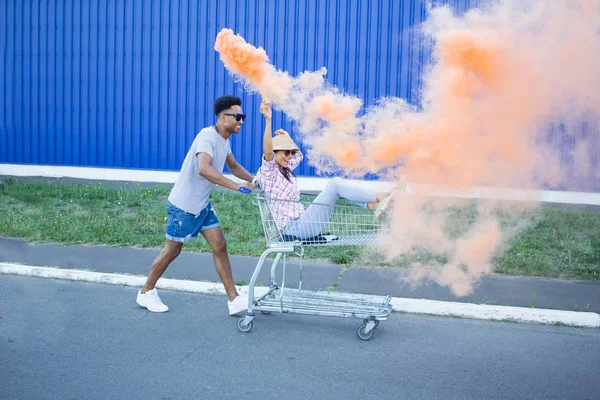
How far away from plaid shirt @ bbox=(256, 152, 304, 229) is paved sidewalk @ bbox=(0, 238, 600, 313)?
4.97 feet

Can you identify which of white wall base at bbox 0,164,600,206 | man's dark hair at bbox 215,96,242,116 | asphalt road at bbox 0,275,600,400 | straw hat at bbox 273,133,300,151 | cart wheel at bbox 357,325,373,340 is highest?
man's dark hair at bbox 215,96,242,116

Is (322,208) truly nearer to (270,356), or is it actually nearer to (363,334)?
(363,334)

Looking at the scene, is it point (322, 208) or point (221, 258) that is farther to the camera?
point (221, 258)

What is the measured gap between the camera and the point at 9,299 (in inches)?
258

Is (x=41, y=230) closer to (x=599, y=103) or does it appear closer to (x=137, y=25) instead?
(x=137, y=25)

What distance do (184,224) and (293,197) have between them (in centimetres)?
102

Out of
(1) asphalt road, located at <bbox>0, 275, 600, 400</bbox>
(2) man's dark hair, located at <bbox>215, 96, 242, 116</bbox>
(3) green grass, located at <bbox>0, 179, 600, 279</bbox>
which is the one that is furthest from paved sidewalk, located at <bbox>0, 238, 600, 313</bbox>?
A: (2) man's dark hair, located at <bbox>215, 96, 242, 116</bbox>

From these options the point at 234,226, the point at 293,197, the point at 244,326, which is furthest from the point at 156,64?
the point at 244,326

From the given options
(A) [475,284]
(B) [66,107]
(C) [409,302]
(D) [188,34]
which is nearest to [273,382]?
(C) [409,302]

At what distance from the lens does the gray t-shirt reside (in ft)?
19.4

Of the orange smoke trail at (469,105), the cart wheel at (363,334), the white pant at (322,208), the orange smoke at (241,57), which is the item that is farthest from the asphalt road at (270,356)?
the orange smoke at (241,57)

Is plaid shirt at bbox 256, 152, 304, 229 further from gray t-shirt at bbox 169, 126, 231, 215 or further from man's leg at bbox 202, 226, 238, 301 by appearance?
man's leg at bbox 202, 226, 238, 301

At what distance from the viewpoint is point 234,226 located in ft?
31.9

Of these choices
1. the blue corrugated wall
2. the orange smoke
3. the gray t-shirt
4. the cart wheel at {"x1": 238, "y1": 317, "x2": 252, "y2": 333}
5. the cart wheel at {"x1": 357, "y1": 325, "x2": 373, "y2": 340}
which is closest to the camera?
the cart wheel at {"x1": 357, "y1": 325, "x2": 373, "y2": 340}
